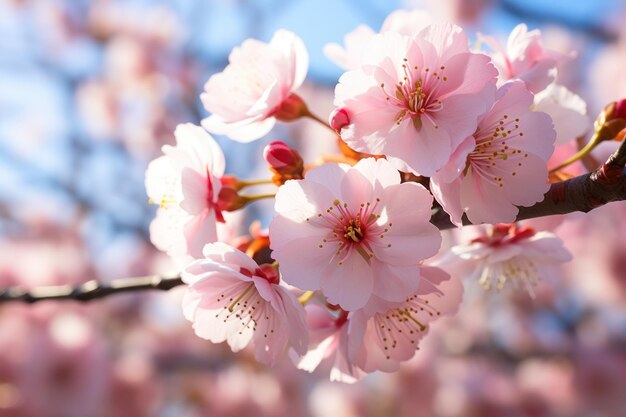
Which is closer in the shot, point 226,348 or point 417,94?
point 417,94

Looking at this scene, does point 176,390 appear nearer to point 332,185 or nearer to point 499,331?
point 499,331

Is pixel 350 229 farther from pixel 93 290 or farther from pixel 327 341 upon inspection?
pixel 93 290

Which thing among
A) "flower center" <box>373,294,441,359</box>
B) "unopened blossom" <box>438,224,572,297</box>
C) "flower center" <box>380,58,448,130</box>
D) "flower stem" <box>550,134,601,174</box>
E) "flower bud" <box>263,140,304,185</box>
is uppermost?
"flower center" <box>380,58,448,130</box>

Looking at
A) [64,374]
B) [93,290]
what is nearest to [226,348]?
[64,374]

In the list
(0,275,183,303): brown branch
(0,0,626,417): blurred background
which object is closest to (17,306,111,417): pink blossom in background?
(0,0,626,417): blurred background

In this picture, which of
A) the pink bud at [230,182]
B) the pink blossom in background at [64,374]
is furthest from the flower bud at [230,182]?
the pink blossom in background at [64,374]

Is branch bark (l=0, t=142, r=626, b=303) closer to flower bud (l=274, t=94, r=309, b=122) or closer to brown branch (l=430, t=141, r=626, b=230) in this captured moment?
brown branch (l=430, t=141, r=626, b=230)

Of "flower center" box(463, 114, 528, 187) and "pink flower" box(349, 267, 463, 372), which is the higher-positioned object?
"flower center" box(463, 114, 528, 187)

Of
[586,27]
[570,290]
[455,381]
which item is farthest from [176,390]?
[586,27]
